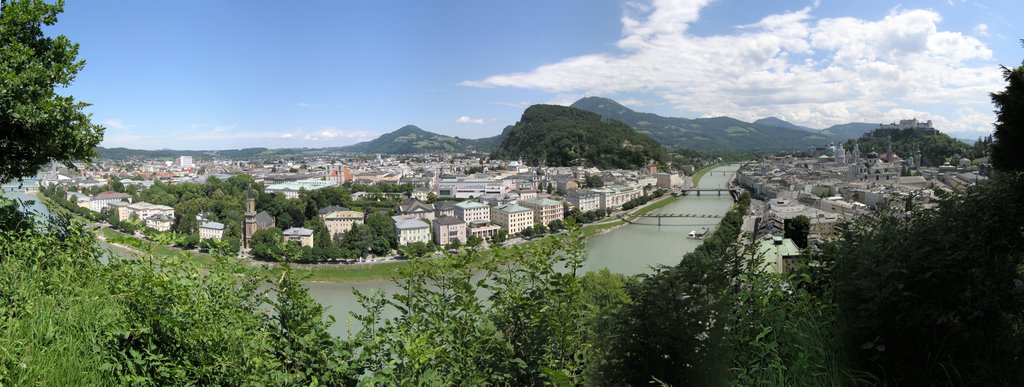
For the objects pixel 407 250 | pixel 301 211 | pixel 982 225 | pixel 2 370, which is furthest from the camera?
pixel 301 211

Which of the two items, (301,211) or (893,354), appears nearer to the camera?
(893,354)

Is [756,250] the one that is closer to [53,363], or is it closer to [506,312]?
[506,312]

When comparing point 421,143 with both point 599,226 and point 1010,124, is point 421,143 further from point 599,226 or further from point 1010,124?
point 1010,124

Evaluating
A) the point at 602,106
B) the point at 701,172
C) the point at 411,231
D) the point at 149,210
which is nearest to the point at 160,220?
the point at 149,210

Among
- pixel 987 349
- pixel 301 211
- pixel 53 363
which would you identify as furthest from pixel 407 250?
pixel 301 211

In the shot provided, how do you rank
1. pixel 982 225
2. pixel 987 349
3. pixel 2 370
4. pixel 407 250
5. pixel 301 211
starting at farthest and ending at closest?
pixel 301 211, pixel 407 250, pixel 982 225, pixel 987 349, pixel 2 370

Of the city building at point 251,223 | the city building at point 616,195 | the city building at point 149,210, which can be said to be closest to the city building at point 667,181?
the city building at point 616,195

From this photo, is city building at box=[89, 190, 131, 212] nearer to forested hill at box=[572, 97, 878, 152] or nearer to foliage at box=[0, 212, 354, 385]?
foliage at box=[0, 212, 354, 385]
